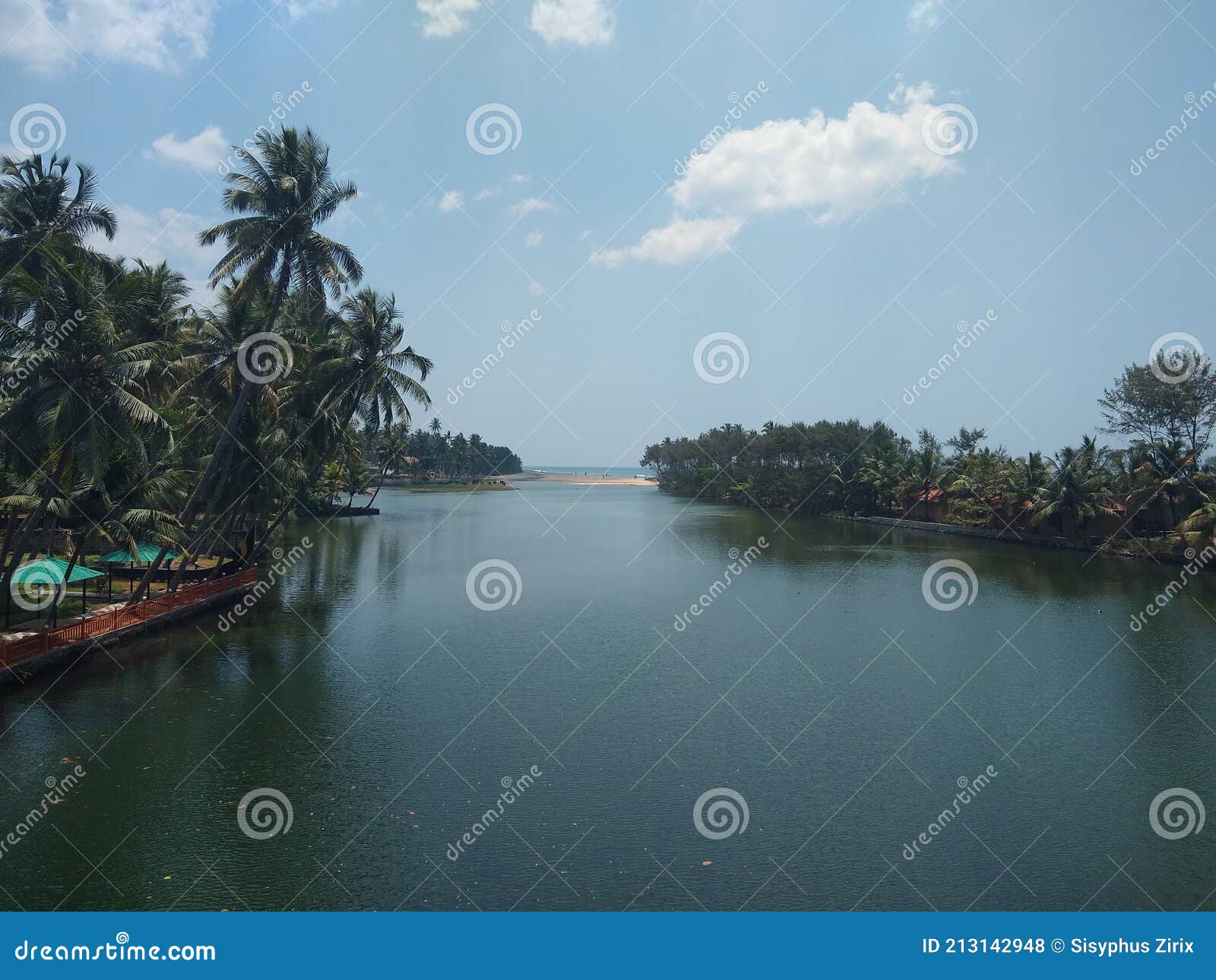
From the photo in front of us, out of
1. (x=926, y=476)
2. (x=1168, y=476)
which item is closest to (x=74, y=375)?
(x=1168, y=476)

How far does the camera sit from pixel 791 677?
72.3 feet

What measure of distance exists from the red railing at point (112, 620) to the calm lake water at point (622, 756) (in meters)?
0.85

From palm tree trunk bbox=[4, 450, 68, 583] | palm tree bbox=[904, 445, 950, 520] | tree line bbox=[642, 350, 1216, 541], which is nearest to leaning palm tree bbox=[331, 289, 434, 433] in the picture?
palm tree trunk bbox=[4, 450, 68, 583]

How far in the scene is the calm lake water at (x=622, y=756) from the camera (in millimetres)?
11500

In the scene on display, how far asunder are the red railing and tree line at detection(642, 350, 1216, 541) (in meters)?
46.4

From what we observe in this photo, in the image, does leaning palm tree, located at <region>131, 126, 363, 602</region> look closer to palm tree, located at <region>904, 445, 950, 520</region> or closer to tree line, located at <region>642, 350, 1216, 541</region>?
tree line, located at <region>642, 350, 1216, 541</region>

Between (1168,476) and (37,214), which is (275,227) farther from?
(1168,476)

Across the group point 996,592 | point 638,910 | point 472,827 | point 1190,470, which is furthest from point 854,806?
point 1190,470

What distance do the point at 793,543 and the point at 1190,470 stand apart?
948 inches

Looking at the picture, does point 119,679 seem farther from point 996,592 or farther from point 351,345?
point 996,592

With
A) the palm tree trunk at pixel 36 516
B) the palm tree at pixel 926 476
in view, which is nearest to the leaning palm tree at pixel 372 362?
the palm tree trunk at pixel 36 516

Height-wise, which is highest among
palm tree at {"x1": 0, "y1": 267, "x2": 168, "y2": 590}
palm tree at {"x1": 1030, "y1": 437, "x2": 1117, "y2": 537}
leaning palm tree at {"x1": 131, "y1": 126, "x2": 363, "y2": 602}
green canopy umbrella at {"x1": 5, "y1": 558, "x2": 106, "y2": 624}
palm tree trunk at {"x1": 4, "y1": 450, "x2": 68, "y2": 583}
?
palm tree at {"x1": 1030, "y1": 437, "x2": 1117, "y2": 537}

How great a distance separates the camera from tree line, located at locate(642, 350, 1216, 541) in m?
48.9

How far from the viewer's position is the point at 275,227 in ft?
91.2
